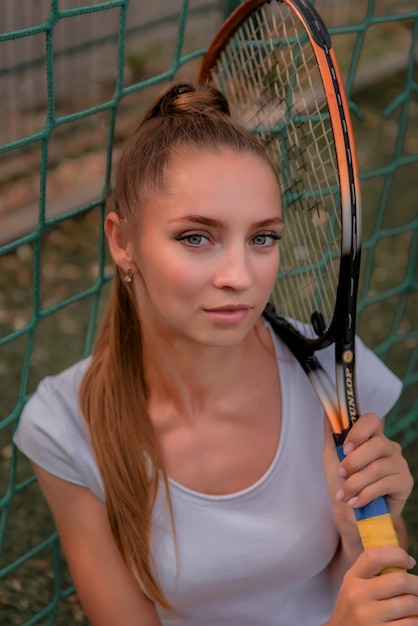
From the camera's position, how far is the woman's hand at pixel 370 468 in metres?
1.35

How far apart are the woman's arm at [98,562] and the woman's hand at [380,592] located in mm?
459

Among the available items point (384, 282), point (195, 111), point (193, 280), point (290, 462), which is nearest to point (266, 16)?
Answer: point (195, 111)

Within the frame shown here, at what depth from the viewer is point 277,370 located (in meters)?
1.73

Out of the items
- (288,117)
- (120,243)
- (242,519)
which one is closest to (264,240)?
(120,243)

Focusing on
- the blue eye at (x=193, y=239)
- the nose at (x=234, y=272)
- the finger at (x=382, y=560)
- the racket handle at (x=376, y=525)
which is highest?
the blue eye at (x=193, y=239)

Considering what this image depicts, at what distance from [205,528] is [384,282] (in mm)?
2232

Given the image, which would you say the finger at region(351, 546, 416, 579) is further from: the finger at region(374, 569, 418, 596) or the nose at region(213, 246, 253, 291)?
the nose at region(213, 246, 253, 291)

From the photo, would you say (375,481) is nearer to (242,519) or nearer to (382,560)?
(382,560)

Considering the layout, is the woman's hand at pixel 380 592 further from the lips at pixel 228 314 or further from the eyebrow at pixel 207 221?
the eyebrow at pixel 207 221

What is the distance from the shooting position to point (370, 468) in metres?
1.36

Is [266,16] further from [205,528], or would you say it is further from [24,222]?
[24,222]

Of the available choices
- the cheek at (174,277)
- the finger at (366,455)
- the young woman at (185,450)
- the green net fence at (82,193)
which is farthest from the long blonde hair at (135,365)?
the finger at (366,455)

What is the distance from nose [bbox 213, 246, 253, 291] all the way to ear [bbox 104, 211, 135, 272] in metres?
0.20

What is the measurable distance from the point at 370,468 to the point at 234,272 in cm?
32
